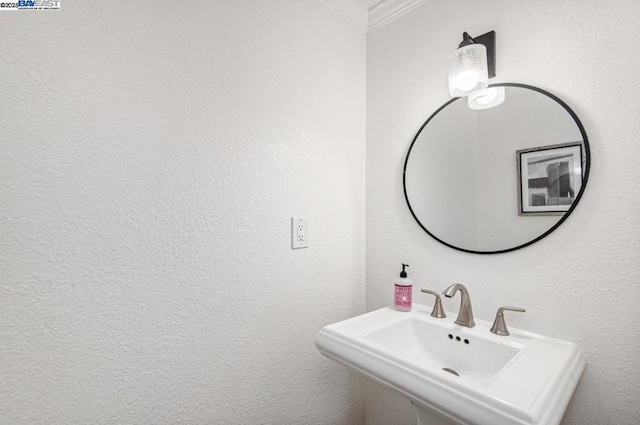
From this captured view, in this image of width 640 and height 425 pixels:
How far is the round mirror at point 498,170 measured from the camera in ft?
3.05

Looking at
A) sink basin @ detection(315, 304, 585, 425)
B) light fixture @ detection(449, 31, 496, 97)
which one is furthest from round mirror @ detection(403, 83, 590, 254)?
sink basin @ detection(315, 304, 585, 425)

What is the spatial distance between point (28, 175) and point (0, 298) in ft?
0.93

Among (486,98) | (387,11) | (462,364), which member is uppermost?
(387,11)

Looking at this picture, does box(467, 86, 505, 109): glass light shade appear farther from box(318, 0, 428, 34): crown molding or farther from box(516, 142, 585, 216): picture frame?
box(318, 0, 428, 34): crown molding

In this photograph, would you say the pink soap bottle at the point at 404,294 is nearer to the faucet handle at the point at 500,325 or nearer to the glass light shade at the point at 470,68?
the faucet handle at the point at 500,325

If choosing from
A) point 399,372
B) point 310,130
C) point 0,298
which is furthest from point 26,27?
point 399,372

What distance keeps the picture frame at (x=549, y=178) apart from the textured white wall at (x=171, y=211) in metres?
0.71

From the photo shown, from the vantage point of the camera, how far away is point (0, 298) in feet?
2.12

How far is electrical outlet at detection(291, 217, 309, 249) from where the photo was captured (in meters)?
1.18

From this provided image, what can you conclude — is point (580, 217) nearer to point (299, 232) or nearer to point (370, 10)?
point (299, 232)

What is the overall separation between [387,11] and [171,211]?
1.32 metres

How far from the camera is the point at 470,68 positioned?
988 millimetres

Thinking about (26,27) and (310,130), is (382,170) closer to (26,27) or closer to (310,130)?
(310,130)

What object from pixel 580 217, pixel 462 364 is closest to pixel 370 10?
pixel 580 217
